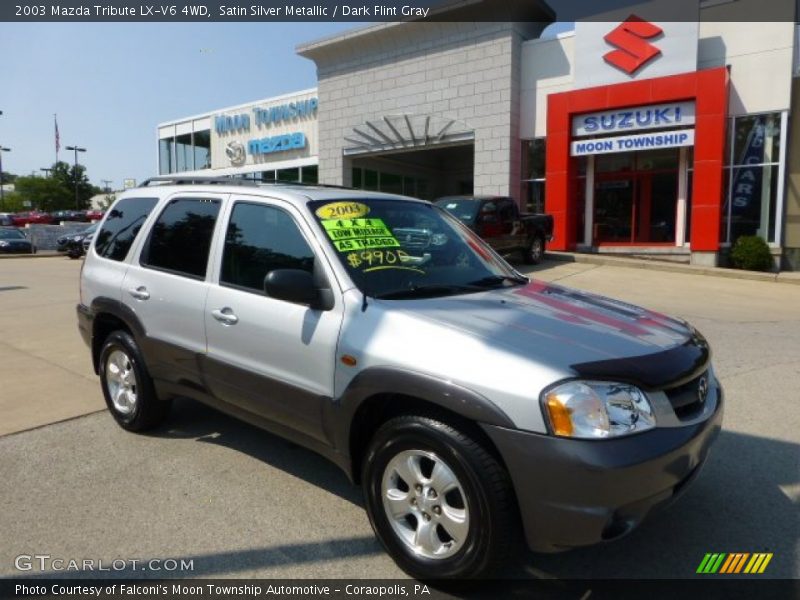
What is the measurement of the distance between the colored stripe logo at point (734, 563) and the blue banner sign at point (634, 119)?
1724 centimetres

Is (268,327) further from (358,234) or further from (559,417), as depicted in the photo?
(559,417)

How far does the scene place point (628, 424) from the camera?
2.49m

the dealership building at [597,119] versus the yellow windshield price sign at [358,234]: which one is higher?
the dealership building at [597,119]

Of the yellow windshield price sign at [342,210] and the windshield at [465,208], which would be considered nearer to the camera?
the yellow windshield price sign at [342,210]

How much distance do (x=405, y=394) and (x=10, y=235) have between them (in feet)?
106

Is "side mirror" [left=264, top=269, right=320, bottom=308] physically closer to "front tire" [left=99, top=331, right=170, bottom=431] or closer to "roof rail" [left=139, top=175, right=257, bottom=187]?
"roof rail" [left=139, top=175, right=257, bottom=187]

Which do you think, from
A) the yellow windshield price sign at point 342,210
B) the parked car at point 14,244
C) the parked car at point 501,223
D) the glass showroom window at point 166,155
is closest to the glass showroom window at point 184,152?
the glass showroom window at point 166,155

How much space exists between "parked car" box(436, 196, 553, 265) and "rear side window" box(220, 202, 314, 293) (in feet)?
32.4

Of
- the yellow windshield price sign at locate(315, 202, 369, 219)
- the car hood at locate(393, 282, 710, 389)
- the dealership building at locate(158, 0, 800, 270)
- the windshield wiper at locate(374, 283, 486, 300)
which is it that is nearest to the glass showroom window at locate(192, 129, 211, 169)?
the dealership building at locate(158, 0, 800, 270)

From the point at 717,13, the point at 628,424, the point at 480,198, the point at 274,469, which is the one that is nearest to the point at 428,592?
the point at 628,424

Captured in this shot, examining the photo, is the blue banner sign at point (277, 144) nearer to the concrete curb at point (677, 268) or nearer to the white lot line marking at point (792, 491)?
the concrete curb at point (677, 268)

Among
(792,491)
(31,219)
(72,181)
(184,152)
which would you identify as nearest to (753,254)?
(792,491)

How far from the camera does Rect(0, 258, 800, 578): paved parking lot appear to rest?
3020mm

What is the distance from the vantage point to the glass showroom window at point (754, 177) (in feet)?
56.3
